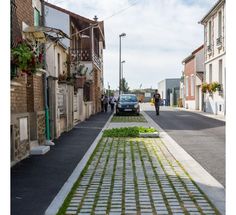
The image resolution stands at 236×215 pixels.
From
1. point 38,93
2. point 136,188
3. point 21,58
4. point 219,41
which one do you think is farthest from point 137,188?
point 219,41

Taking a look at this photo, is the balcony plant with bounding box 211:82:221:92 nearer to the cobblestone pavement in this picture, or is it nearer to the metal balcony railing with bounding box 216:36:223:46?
the metal balcony railing with bounding box 216:36:223:46

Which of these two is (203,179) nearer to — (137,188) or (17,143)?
(137,188)

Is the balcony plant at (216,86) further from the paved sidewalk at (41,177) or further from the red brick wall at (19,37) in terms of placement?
the red brick wall at (19,37)

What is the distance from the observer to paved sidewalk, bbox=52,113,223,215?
5480 millimetres

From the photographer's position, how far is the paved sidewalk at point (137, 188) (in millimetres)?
5480

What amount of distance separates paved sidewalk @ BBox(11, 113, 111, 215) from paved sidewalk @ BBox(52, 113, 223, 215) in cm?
40

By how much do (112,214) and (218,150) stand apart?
257 inches

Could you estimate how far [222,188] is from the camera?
6.61 metres

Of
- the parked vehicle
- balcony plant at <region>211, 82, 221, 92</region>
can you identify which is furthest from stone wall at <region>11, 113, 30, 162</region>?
balcony plant at <region>211, 82, 221, 92</region>

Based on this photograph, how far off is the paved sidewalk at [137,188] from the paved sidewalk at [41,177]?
40cm

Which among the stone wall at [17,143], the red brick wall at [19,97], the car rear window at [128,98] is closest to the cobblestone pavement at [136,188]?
the stone wall at [17,143]

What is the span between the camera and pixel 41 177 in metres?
7.65

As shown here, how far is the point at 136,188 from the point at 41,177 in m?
1.99
